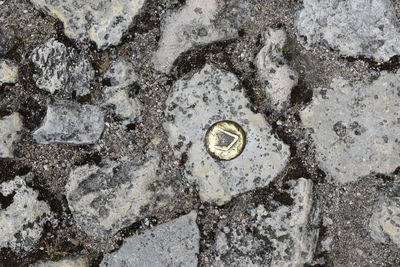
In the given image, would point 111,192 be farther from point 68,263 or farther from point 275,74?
point 275,74

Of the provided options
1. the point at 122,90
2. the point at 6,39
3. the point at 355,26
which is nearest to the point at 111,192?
the point at 122,90

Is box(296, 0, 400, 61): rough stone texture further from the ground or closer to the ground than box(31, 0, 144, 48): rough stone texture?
further from the ground

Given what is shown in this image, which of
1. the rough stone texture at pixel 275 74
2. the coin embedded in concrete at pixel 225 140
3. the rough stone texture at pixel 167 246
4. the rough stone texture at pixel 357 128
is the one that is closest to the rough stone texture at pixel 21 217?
the rough stone texture at pixel 167 246

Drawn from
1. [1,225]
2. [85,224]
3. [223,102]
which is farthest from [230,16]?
[1,225]

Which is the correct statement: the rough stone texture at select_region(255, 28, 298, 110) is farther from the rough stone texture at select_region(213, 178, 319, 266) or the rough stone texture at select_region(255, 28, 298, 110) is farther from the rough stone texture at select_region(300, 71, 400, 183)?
the rough stone texture at select_region(213, 178, 319, 266)

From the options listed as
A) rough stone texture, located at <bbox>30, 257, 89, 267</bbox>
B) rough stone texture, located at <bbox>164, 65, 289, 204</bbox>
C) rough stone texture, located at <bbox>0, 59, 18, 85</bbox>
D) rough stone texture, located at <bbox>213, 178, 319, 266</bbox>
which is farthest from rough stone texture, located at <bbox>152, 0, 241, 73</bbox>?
rough stone texture, located at <bbox>30, 257, 89, 267</bbox>
